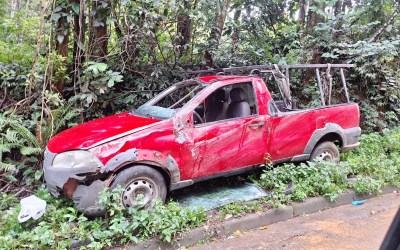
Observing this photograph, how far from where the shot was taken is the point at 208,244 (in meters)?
3.99

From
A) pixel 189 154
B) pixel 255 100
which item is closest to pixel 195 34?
pixel 255 100

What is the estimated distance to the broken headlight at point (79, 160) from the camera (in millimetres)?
3926

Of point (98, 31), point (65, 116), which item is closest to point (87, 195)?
point (65, 116)

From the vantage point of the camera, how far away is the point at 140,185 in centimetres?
420

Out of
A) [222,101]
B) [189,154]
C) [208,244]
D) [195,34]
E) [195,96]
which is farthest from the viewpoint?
[195,34]

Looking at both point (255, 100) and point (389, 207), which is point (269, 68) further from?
point (389, 207)

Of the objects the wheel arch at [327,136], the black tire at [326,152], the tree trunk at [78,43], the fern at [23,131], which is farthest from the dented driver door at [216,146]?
the tree trunk at [78,43]

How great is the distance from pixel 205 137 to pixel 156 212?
1.17 m

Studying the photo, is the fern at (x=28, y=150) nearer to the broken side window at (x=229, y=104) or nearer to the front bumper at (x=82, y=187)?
the front bumper at (x=82, y=187)

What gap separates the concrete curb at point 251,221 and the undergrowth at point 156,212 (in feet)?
0.27

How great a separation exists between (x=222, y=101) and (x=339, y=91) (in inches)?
165

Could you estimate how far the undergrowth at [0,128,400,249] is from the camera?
366 cm

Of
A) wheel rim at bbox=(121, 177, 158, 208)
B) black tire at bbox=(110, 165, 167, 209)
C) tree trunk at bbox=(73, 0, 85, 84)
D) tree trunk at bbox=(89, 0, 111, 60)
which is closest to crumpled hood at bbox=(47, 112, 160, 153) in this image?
black tire at bbox=(110, 165, 167, 209)

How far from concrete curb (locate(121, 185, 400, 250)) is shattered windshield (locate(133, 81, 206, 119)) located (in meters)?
1.54
